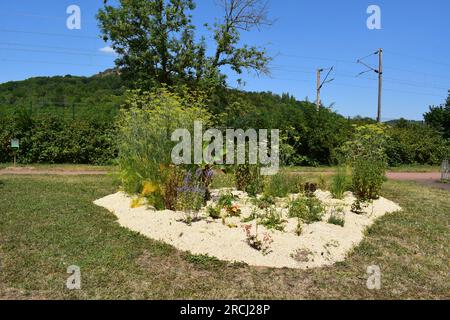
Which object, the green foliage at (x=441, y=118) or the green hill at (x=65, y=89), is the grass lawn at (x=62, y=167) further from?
the green foliage at (x=441, y=118)

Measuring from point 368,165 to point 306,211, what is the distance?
8.49 feet

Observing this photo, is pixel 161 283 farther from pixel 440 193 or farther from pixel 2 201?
pixel 440 193

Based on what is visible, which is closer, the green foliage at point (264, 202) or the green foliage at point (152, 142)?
the green foliage at point (264, 202)

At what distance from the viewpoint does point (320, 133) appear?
18359 mm

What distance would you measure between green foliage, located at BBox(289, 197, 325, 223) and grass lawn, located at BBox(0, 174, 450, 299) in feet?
2.55

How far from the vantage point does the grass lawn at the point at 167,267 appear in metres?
4.14

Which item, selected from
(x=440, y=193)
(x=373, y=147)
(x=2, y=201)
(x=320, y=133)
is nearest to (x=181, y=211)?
(x=2, y=201)

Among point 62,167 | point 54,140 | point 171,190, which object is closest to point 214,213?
point 171,190

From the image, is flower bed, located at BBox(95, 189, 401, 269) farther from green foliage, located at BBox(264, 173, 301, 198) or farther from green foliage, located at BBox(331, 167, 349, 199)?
green foliage, located at BBox(331, 167, 349, 199)

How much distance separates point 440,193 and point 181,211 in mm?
7734

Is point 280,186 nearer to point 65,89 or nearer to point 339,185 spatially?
point 339,185

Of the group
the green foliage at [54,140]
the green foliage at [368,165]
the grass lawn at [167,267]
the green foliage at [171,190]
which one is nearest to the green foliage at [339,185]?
the green foliage at [368,165]

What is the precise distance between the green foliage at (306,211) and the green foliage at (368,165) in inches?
77.3

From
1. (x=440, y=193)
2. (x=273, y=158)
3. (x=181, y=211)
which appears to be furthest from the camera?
(x=440, y=193)
